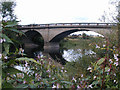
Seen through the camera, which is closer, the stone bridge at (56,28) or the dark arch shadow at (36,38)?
the stone bridge at (56,28)

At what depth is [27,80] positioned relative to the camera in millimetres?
1126

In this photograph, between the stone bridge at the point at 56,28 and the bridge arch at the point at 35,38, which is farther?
the bridge arch at the point at 35,38

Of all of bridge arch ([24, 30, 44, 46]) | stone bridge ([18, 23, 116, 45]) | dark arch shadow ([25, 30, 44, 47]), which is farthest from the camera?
dark arch shadow ([25, 30, 44, 47])

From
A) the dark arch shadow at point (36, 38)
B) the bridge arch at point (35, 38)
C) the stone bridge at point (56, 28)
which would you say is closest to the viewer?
the stone bridge at point (56, 28)

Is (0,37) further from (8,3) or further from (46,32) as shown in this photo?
(46,32)

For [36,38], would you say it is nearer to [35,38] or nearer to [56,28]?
[35,38]

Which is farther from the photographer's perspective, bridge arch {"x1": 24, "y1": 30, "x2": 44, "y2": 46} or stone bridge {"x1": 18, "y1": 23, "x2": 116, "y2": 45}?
bridge arch {"x1": 24, "y1": 30, "x2": 44, "y2": 46}

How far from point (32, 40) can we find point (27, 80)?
2988 cm

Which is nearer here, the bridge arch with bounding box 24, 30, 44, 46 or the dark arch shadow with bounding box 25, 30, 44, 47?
the bridge arch with bounding box 24, 30, 44, 46

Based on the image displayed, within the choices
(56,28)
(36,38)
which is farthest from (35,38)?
(56,28)

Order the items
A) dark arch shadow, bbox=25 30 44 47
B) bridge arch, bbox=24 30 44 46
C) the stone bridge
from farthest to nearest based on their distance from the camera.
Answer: dark arch shadow, bbox=25 30 44 47 → bridge arch, bbox=24 30 44 46 → the stone bridge

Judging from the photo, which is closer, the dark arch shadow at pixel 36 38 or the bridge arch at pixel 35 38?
the bridge arch at pixel 35 38

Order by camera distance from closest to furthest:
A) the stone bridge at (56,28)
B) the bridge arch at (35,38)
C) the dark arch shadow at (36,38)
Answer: the stone bridge at (56,28) → the bridge arch at (35,38) → the dark arch shadow at (36,38)

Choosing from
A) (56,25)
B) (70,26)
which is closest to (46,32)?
(56,25)
